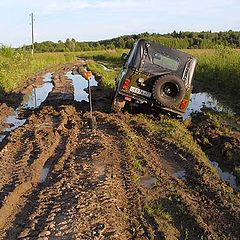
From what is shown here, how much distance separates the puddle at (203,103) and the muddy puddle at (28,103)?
534 centimetres

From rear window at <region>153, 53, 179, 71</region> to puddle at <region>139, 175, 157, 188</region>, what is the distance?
5.32 meters

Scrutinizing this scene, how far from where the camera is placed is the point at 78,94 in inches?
752

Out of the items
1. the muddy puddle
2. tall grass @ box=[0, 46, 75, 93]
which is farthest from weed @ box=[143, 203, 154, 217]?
tall grass @ box=[0, 46, 75, 93]

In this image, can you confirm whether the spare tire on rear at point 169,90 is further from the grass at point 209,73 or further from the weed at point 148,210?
the grass at point 209,73

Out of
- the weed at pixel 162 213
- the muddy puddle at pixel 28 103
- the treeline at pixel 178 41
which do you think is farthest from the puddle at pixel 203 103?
the treeline at pixel 178 41

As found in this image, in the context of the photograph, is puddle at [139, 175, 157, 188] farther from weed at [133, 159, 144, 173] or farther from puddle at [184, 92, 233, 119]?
puddle at [184, 92, 233, 119]

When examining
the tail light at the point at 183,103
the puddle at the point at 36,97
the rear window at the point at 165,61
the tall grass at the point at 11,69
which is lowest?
the puddle at the point at 36,97

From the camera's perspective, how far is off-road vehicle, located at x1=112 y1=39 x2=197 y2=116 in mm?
11234

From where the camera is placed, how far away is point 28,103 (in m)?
16.3

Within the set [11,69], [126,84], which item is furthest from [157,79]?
[11,69]

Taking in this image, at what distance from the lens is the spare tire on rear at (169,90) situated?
11125 millimetres

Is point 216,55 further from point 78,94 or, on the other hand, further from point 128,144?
point 128,144

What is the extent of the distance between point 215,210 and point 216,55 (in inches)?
793

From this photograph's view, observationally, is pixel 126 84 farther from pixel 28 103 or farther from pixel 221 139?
pixel 28 103
